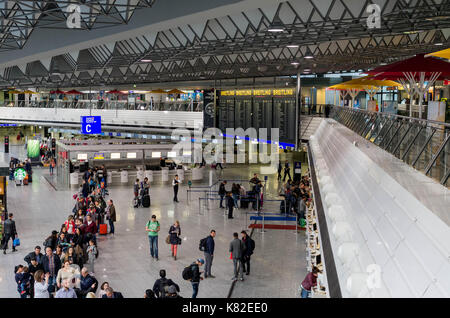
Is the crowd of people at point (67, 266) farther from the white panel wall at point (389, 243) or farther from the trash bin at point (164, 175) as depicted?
the trash bin at point (164, 175)

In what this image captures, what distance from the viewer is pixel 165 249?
17.2 metres

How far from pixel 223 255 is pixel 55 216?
→ 9364mm

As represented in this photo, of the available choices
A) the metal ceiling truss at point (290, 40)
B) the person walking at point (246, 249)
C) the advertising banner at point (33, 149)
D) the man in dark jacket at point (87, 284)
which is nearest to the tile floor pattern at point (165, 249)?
the person walking at point (246, 249)

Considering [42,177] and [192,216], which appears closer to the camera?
[192,216]

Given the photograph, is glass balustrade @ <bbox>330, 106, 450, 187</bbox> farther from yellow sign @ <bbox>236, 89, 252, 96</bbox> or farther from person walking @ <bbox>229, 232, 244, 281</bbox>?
yellow sign @ <bbox>236, 89, 252, 96</bbox>

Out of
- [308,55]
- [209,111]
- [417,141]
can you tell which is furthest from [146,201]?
[209,111]

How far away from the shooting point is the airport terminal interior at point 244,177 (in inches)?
249

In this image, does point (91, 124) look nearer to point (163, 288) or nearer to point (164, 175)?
point (164, 175)

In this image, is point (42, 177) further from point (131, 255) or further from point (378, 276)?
point (378, 276)

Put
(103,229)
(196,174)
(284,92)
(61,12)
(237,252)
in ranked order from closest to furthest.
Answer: (237,252)
(103,229)
(61,12)
(196,174)
(284,92)

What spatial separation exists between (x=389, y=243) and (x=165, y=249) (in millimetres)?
12661

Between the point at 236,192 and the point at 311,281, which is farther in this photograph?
the point at 236,192

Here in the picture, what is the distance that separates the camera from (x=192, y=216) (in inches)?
900
